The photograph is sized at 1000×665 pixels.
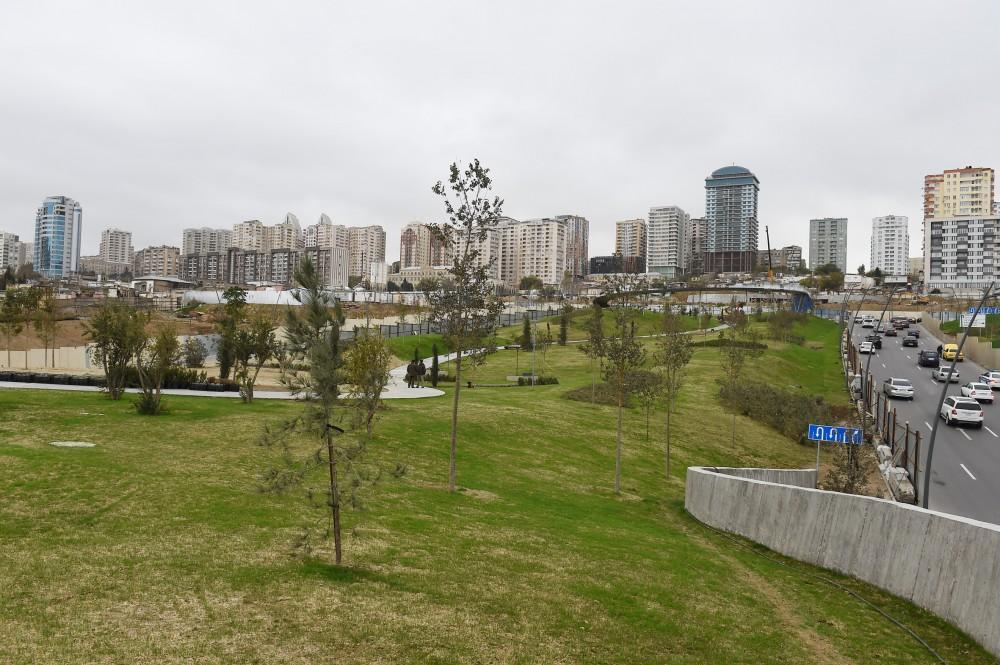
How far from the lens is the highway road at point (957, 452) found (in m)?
25.2

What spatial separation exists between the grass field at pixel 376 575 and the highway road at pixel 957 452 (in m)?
11.4

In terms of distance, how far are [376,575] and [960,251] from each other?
202091 millimetres

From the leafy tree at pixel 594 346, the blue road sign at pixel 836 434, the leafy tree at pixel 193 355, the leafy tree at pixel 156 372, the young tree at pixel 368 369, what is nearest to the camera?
the blue road sign at pixel 836 434

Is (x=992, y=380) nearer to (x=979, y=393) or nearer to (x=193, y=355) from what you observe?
(x=979, y=393)

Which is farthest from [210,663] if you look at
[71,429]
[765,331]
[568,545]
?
[765,331]

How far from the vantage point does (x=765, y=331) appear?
93562 millimetres

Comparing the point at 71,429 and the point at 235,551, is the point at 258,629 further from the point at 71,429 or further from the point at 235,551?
the point at 71,429

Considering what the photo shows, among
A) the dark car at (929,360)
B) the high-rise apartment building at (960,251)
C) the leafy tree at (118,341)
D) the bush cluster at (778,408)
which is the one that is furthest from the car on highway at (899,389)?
the high-rise apartment building at (960,251)

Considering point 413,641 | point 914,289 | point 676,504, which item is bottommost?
point 676,504

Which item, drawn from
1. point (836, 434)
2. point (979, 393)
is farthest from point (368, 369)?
point (979, 393)

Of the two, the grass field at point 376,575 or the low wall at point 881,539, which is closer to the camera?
the grass field at point 376,575

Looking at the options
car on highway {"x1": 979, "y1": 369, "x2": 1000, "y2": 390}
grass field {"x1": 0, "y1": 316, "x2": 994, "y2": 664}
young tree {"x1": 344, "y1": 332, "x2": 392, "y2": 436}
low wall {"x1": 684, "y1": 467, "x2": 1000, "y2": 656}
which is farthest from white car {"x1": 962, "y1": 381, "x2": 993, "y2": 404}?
young tree {"x1": 344, "y1": 332, "x2": 392, "y2": 436}

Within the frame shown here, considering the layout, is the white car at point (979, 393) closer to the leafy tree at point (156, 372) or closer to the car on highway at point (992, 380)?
the car on highway at point (992, 380)

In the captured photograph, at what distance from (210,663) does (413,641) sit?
8.16 ft
